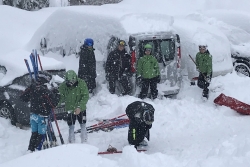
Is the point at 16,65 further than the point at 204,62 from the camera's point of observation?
No

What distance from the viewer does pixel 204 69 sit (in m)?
9.93

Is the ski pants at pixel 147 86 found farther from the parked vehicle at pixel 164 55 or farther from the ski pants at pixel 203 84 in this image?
the ski pants at pixel 203 84

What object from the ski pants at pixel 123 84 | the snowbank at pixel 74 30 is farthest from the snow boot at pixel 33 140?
the snowbank at pixel 74 30

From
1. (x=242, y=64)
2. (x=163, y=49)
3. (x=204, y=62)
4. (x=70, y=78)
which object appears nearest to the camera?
(x=70, y=78)

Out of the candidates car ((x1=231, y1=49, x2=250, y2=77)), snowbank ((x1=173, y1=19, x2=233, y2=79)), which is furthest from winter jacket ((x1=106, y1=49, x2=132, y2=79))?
car ((x1=231, y1=49, x2=250, y2=77))

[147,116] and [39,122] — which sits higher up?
[147,116]

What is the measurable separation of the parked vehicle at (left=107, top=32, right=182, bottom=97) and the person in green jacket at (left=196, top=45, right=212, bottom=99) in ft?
1.92

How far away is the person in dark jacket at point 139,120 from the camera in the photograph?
6582mm

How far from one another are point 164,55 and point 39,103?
13.9ft

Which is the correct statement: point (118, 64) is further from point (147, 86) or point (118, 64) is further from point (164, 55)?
point (164, 55)

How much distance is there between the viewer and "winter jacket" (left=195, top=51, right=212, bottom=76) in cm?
983

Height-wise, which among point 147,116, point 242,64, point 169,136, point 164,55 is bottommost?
point 169,136

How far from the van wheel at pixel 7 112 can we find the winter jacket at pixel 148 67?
3182 mm

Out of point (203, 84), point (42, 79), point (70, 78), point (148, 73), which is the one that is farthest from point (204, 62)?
point (42, 79)
